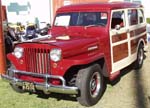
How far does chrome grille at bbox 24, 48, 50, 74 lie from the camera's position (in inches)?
257

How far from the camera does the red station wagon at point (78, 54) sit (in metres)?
6.39

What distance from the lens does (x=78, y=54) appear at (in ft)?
21.6

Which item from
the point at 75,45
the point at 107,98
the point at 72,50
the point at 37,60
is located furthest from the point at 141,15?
the point at 37,60

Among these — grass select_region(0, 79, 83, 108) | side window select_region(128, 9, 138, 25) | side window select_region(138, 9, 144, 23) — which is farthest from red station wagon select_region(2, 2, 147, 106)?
side window select_region(138, 9, 144, 23)

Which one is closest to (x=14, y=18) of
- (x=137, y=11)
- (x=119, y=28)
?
(x=137, y=11)

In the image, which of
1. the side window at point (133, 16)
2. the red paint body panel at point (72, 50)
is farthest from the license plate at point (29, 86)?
the side window at point (133, 16)

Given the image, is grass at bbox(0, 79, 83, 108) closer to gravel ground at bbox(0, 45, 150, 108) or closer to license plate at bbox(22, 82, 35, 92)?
gravel ground at bbox(0, 45, 150, 108)

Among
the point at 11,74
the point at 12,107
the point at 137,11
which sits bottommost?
the point at 12,107

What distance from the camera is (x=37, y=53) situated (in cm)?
661

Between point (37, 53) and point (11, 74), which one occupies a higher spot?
point (37, 53)

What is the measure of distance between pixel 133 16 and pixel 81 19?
195cm

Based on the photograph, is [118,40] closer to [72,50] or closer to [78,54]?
[78,54]

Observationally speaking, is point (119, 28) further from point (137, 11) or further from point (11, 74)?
point (11, 74)

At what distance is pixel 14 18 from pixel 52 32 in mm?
14237
